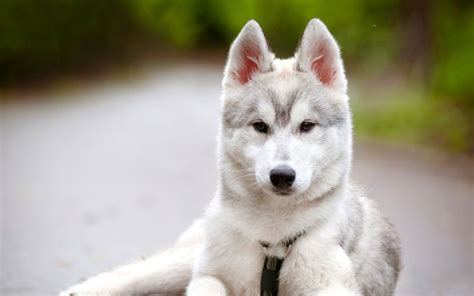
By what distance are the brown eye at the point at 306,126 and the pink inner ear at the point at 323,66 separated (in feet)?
1.44

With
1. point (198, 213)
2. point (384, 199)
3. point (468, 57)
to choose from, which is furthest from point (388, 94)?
point (198, 213)

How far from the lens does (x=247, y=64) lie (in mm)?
5691

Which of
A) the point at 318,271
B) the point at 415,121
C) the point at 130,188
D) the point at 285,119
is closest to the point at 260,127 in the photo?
the point at 285,119

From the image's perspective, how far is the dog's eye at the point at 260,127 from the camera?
17.3 ft

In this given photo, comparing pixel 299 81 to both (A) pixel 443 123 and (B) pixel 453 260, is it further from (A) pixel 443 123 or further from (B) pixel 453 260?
(A) pixel 443 123

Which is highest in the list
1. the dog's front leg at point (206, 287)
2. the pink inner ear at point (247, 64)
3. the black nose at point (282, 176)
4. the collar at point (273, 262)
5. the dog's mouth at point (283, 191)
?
the pink inner ear at point (247, 64)

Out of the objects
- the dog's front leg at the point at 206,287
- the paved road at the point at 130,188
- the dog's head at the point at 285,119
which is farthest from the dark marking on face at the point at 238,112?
the paved road at the point at 130,188

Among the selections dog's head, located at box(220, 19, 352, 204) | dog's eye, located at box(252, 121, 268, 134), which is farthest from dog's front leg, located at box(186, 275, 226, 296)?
dog's eye, located at box(252, 121, 268, 134)

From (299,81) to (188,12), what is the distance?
21.5m

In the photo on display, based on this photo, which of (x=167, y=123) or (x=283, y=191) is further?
(x=167, y=123)

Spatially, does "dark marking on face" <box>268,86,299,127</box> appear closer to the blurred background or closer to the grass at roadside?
the blurred background

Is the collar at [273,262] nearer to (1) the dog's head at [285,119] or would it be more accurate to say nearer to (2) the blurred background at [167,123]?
(1) the dog's head at [285,119]

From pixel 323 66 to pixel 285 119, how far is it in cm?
60

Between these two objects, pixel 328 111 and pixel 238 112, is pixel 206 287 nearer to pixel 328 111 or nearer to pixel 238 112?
pixel 238 112
